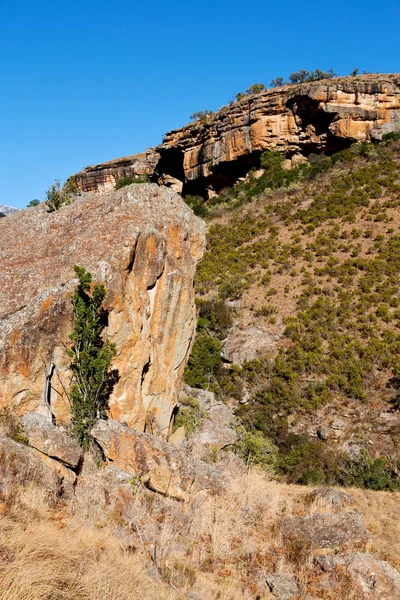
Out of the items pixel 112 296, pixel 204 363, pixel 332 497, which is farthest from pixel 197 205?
pixel 332 497

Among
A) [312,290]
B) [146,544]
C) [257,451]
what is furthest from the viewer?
[312,290]

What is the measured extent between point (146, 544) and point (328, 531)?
285 centimetres

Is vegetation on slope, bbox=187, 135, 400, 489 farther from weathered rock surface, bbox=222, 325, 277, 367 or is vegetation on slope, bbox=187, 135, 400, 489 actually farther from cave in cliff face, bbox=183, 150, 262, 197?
cave in cliff face, bbox=183, 150, 262, 197

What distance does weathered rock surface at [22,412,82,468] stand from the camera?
6515 millimetres

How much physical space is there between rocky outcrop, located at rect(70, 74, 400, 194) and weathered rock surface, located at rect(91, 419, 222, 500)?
29263mm

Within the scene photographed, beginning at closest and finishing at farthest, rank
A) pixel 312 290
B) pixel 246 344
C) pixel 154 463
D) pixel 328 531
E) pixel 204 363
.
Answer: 1. pixel 328 531
2. pixel 154 463
3. pixel 204 363
4. pixel 246 344
5. pixel 312 290

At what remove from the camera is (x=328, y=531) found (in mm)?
6121

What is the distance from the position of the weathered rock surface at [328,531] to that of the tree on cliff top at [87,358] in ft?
14.8

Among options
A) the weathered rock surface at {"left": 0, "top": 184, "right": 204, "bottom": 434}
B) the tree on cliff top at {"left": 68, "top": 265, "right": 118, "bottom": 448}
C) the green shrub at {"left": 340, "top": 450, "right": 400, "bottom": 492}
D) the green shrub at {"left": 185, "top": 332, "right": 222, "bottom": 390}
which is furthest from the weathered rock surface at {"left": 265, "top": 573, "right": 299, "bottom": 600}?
the green shrub at {"left": 185, "top": 332, "right": 222, "bottom": 390}

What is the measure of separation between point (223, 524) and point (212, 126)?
3326 cm

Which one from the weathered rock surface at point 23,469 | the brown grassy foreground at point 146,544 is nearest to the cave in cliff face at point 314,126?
the brown grassy foreground at point 146,544

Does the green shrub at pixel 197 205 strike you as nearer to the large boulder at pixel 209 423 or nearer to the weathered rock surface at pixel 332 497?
the large boulder at pixel 209 423

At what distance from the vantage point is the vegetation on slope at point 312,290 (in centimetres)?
1440

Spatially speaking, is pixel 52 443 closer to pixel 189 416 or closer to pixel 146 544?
pixel 146 544
